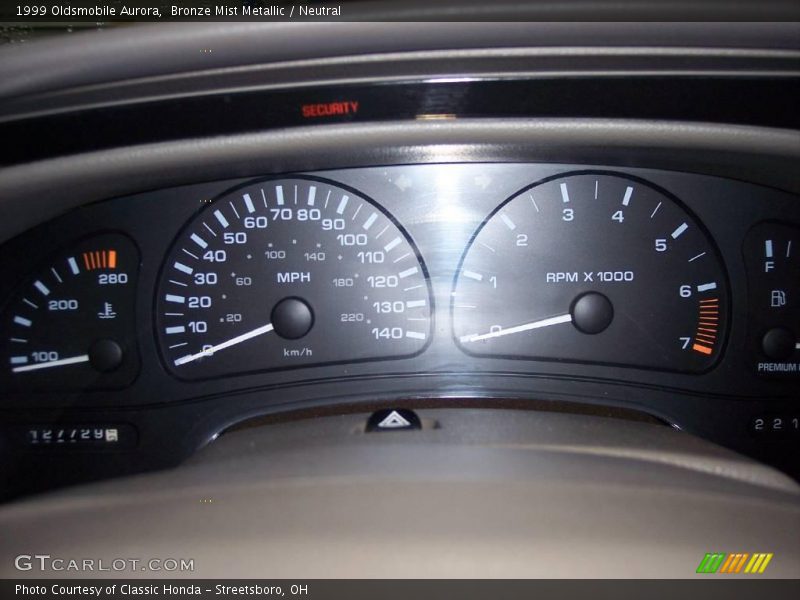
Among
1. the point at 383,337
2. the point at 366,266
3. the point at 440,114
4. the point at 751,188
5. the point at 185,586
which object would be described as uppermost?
the point at 440,114

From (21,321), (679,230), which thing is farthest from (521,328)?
(21,321)

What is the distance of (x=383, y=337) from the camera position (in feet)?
6.93

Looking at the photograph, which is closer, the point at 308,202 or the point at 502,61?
the point at 502,61

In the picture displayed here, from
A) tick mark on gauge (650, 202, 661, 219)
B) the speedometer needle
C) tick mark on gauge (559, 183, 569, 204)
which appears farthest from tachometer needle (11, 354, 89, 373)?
tick mark on gauge (650, 202, 661, 219)

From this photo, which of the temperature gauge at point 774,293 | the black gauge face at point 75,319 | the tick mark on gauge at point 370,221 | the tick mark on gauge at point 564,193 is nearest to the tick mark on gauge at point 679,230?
the temperature gauge at point 774,293

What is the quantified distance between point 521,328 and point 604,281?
24cm

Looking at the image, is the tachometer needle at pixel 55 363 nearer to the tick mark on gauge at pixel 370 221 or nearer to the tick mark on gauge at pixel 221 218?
the tick mark on gauge at pixel 221 218

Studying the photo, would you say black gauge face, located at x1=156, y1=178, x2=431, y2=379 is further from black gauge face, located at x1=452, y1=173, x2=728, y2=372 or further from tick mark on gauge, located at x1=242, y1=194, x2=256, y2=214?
black gauge face, located at x1=452, y1=173, x2=728, y2=372

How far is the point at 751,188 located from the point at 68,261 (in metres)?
1.75

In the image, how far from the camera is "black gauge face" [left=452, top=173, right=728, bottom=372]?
2.09m

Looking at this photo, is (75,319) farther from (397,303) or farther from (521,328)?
(521,328)

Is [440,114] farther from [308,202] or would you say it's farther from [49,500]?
[49,500]

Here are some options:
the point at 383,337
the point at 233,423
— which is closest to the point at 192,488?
the point at 233,423

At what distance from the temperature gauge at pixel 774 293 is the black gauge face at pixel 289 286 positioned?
2.75 ft
